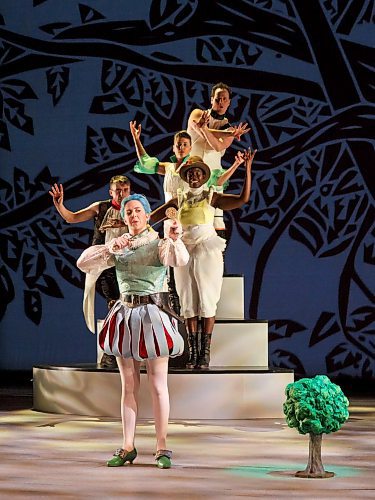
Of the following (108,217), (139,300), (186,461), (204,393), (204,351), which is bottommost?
(186,461)

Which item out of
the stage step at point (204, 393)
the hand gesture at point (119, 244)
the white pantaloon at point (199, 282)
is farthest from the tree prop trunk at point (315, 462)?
the white pantaloon at point (199, 282)

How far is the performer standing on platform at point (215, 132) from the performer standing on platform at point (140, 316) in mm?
2494

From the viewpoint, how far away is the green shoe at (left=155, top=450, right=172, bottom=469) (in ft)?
16.7

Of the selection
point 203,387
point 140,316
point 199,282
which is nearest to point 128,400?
point 140,316

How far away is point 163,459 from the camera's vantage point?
16.8 ft

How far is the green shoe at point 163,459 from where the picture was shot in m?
5.10

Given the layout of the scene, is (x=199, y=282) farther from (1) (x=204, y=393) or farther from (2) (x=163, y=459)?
(2) (x=163, y=459)

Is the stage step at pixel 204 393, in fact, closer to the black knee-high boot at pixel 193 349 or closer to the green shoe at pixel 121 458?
the black knee-high boot at pixel 193 349

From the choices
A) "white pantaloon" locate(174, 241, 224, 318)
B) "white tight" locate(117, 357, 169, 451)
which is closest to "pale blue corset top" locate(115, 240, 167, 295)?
"white tight" locate(117, 357, 169, 451)

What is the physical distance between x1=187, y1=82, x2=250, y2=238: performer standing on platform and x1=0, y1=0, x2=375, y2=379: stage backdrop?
177cm

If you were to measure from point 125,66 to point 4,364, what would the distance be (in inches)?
102

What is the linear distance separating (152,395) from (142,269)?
0.52 metres

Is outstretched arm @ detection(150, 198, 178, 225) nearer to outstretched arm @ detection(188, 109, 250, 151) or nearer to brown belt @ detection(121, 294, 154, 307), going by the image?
outstretched arm @ detection(188, 109, 250, 151)

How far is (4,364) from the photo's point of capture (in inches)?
398
